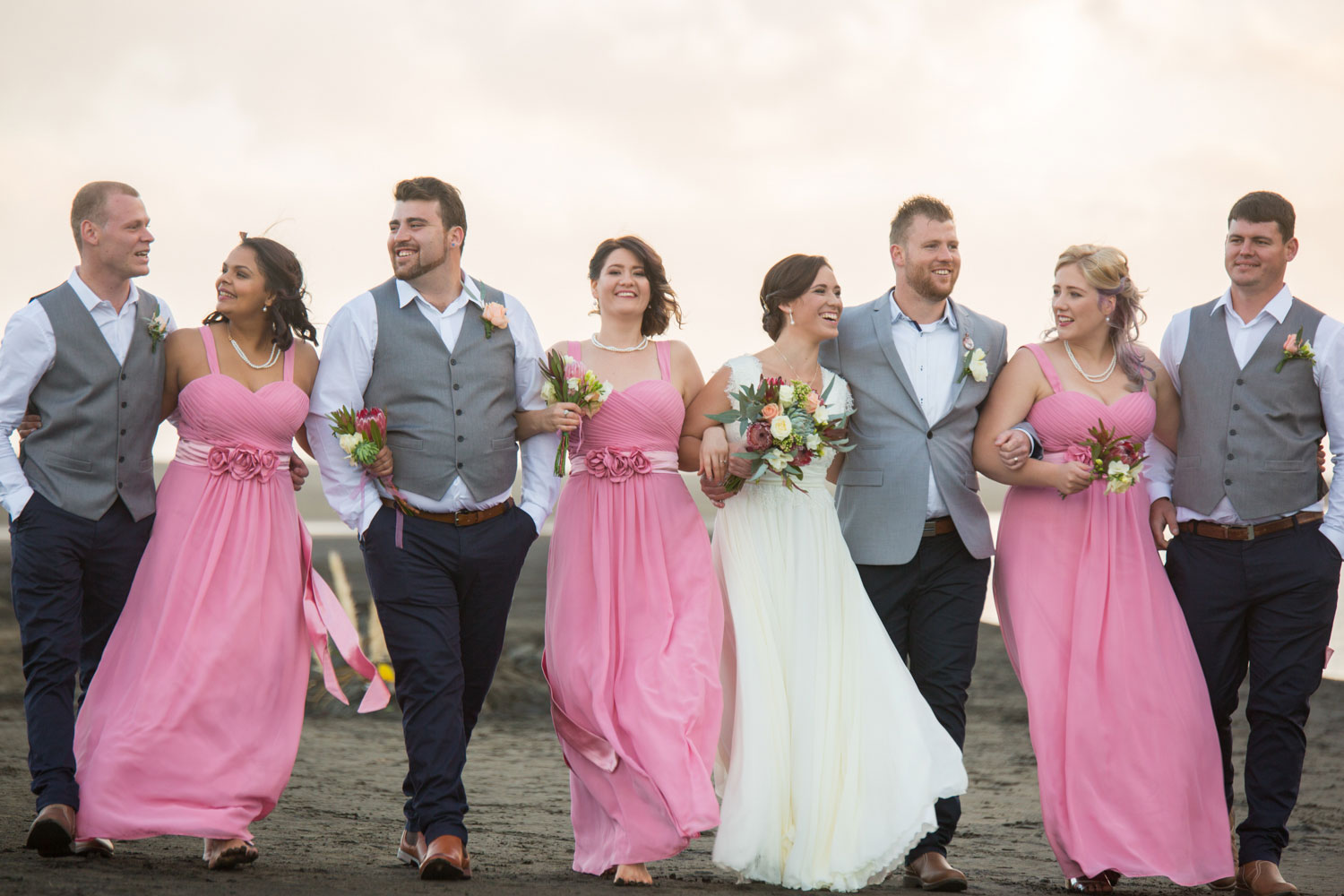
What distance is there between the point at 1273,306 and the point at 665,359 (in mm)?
2675

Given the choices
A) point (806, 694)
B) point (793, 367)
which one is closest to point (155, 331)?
point (793, 367)

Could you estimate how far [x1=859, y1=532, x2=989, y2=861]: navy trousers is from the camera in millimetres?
5824

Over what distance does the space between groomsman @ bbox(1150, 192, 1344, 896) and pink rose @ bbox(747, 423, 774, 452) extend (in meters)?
1.84

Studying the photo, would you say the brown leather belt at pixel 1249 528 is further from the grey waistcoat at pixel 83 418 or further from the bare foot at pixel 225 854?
the grey waistcoat at pixel 83 418

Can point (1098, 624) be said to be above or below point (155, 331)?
below

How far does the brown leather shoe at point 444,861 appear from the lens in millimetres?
5121

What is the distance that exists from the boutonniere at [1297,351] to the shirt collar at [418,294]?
342cm

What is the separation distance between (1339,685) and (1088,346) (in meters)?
10.3

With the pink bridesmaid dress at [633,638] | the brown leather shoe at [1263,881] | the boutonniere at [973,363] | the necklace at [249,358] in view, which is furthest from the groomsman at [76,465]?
the brown leather shoe at [1263,881]

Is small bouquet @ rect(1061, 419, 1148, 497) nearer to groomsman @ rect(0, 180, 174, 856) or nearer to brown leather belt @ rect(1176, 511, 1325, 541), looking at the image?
brown leather belt @ rect(1176, 511, 1325, 541)

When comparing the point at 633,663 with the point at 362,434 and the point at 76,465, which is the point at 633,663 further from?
the point at 76,465

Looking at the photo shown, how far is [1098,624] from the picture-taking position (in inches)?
226

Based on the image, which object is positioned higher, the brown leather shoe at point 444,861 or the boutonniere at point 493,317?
the boutonniere at point 493,317

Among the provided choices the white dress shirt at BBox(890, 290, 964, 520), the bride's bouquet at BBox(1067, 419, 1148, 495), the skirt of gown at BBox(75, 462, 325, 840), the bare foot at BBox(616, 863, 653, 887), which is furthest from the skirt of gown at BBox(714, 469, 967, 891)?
the skirt of gown at BBox(75, 462, 325, 840)
